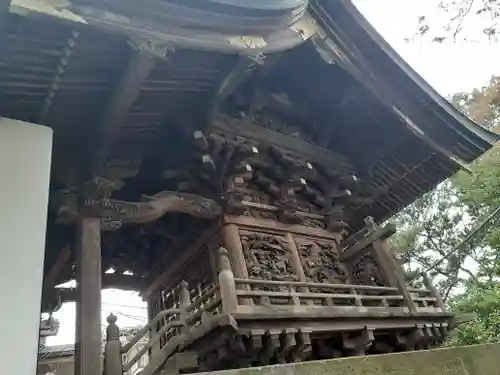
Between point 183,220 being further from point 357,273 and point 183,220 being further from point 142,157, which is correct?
point 357,273

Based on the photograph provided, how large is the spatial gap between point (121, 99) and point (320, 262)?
3691 mm

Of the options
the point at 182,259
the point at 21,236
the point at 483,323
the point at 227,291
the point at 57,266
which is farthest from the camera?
the point at 483,323

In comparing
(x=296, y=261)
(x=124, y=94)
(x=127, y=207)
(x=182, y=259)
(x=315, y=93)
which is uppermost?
(x=315, y=93)

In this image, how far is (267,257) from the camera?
5.77m

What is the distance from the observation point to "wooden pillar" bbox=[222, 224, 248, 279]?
5324 millimetres

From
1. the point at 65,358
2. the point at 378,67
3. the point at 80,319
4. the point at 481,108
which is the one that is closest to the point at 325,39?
the point at 378,67

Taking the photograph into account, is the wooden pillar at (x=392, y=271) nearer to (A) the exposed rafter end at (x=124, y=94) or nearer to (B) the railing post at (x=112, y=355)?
(B) the railing post at (x=112, y=355)

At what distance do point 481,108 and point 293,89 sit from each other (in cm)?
1108

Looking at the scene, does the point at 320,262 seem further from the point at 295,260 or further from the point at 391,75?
the point at 391,75

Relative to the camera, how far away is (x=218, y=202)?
567 centimetres

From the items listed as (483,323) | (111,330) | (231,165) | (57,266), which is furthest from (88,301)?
(483,323)

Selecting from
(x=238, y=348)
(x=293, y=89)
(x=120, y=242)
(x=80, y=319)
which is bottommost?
(x=238, y=348)

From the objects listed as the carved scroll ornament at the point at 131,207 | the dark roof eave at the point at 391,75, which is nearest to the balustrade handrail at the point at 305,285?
the carved scroll ornament at the point at 131,207

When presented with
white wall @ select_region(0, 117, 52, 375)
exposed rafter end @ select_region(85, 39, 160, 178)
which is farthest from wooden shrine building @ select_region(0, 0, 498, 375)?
white wall @ select_region(0, 117, 52, 375)
